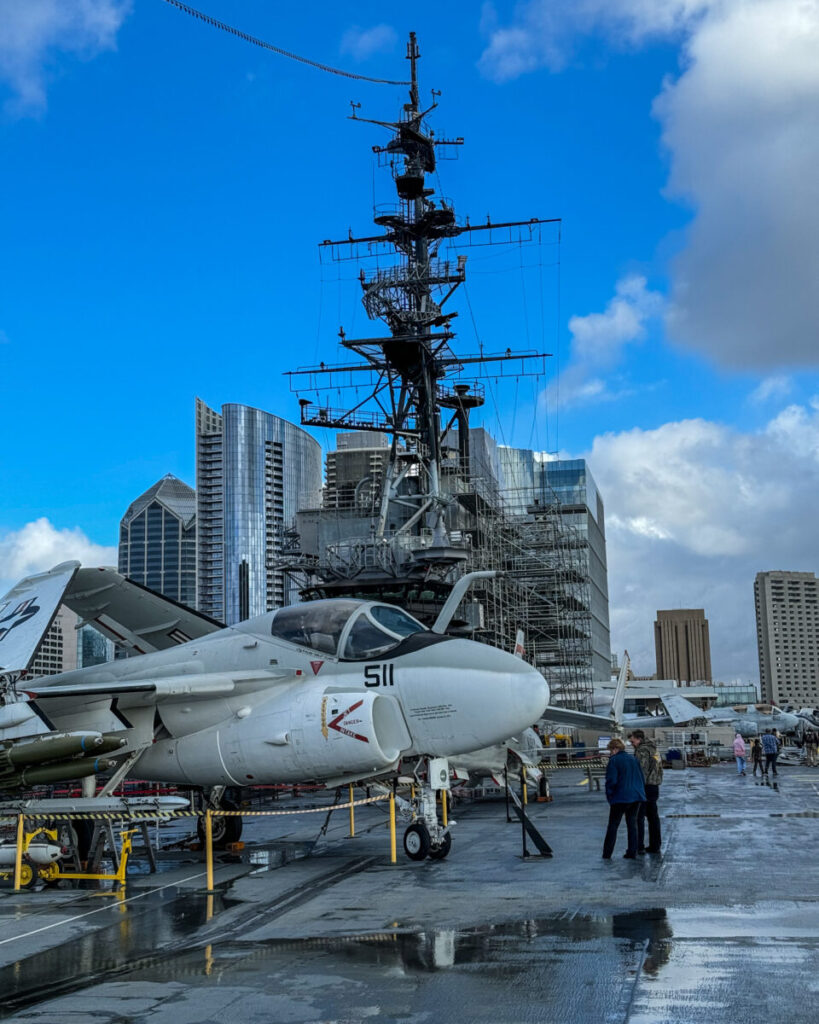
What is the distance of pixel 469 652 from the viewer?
12.2 m

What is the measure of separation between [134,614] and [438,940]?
471 inches

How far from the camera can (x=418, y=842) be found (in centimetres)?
1247

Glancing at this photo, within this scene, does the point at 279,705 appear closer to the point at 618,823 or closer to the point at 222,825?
the point at 222,825

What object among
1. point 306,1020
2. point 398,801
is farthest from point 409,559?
point 306,1020

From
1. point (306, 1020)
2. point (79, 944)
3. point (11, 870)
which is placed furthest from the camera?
point (11, 870)

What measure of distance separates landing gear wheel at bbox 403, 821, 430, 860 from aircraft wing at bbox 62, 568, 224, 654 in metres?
6.78

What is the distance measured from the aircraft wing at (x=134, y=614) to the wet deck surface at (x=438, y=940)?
532cm

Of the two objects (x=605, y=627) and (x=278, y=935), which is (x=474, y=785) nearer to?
(x=278, y=935)

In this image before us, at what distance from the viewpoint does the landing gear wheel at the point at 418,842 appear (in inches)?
489

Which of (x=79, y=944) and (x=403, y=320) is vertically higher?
(x=403, y=320)

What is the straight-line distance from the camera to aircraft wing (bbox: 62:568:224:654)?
712 inches

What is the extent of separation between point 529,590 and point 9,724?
5170 centimetres

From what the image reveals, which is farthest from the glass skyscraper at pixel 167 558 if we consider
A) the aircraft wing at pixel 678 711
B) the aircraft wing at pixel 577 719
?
the aircraft wing at pixel 577 719

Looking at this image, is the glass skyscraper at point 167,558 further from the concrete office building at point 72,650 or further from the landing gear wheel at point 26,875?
the landing gear wheel at point 26,875
